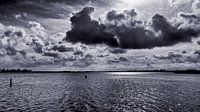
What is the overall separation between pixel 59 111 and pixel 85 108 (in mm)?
6202

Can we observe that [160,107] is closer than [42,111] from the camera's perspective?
No

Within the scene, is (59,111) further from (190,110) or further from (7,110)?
(190,110)

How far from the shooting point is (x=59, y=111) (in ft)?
142

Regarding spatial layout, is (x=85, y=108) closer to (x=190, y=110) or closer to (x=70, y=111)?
(x=70, y=111)

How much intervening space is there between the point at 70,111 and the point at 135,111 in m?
13.2

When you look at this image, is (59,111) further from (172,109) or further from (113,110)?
(172,109)

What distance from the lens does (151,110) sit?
148ft

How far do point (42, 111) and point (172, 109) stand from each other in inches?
1059

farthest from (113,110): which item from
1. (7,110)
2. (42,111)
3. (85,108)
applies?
(7,110)

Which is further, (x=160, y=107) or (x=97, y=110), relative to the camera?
(x=160, y=107)

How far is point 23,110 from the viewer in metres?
43.9

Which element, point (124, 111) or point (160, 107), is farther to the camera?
point (160, 107)

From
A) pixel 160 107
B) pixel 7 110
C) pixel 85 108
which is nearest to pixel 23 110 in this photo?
pixel 7 110

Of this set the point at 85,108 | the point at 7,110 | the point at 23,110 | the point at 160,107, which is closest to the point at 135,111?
the point at 160,107
